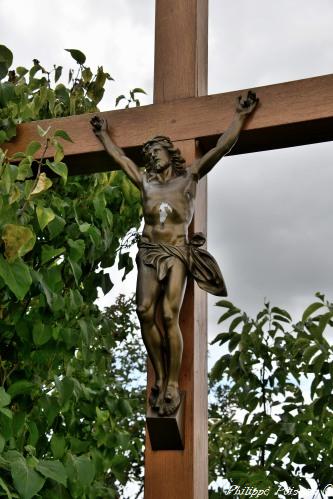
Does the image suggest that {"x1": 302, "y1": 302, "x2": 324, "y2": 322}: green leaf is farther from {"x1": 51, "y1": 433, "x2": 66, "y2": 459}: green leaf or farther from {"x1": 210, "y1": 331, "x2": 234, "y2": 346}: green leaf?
{"x1": 51, "y1": 433, "x2": 66, "y2": 459}: green leaf

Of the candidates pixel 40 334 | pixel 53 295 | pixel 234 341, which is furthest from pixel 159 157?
pixel 234 341

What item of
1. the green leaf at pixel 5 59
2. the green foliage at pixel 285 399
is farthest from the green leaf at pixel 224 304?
the green leaf at pixel 5 59

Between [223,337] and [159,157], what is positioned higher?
[159,157]

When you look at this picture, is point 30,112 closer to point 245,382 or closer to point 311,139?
point 311,139

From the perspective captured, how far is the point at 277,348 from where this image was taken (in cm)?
334

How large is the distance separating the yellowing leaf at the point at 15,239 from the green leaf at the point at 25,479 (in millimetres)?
528

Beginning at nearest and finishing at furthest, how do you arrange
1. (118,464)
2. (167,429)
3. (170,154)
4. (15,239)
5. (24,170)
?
(167,429), (15,239), (24,170), (170,154), (118,464)

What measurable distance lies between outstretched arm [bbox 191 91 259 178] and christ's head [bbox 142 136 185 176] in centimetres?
6

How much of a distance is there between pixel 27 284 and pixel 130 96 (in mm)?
1355

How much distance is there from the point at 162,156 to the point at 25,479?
969 mm

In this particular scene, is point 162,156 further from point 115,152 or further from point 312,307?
point 312,307

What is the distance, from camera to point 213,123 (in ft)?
8.50

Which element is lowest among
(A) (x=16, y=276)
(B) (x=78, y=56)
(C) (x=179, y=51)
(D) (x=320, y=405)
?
(D) (x=320, y=405)

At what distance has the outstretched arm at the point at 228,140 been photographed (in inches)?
97.3
